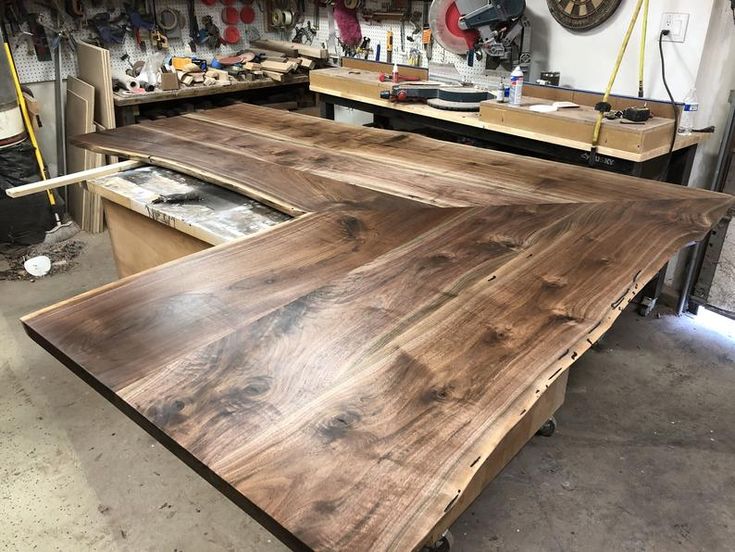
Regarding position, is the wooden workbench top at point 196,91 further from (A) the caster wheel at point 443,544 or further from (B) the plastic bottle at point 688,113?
(A) the caster wheel at point 443,544

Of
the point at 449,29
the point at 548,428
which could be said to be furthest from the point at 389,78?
the point at 548,428

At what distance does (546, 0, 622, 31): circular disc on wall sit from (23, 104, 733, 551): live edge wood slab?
3.84 ft

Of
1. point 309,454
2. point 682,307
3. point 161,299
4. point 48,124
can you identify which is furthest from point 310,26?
point 309,454

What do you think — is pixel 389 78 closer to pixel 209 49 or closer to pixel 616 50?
pixel 616 50

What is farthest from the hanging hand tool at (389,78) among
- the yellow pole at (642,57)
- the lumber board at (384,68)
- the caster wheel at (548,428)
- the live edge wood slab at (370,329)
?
the caster wheel at (548,428)

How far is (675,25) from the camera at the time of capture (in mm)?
2191

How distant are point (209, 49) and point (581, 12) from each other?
2.52 meters

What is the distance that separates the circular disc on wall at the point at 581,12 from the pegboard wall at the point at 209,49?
1.45ft

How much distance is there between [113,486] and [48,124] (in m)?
2.62

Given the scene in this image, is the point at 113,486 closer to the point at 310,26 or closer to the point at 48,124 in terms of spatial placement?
the point at 48,124

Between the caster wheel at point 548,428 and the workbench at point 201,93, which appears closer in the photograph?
the caster wheel at point 548,428

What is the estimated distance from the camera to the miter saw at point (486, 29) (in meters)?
2.44

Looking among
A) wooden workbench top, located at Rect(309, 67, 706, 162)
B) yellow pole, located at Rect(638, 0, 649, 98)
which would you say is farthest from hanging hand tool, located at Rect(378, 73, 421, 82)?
yellow pole, located at Rect(638, 0, 649, 98)

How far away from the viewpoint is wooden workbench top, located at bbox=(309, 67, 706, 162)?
1.92 meters
